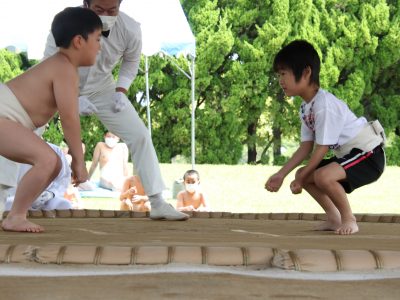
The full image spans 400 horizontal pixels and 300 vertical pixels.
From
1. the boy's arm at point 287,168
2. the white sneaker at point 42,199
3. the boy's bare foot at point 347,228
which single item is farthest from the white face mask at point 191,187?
the boy's bare foot at point 347,228

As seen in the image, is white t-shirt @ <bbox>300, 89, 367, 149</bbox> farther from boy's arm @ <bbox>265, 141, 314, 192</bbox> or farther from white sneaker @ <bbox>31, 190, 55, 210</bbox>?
white sneaker @ <bbox>31, 190, 55, 210</bbox>

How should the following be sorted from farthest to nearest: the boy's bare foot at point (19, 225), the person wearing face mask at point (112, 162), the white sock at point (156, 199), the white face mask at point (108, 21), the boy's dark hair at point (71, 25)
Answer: the person wearing face mask at point (112, 162), the white sock at point (156, 199), the white face mask at point (108, 21), the boy's dark hair at point (71, 25), the boy's bare foot at point (19, 225)

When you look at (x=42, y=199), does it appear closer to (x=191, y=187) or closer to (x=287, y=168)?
(x=287, y=168)

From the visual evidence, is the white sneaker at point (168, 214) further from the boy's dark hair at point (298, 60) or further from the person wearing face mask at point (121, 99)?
the boy's dark hair at point (298, 60)

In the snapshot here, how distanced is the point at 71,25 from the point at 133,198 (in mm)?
3267

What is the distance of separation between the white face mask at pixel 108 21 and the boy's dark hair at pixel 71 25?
439mm

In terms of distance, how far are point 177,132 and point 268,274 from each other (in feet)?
37.9

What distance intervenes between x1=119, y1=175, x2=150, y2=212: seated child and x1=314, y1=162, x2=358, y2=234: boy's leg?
125 inches

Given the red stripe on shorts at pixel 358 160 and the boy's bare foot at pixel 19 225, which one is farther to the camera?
the red stripe on shorts at pixel 358 160

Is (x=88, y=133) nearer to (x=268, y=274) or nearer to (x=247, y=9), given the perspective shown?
(x=247, y=9)

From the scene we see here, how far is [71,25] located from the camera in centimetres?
280

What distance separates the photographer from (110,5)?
326 cm

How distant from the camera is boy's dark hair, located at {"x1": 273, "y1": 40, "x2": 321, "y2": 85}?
2.91 metres

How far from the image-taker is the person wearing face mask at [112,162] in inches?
317
